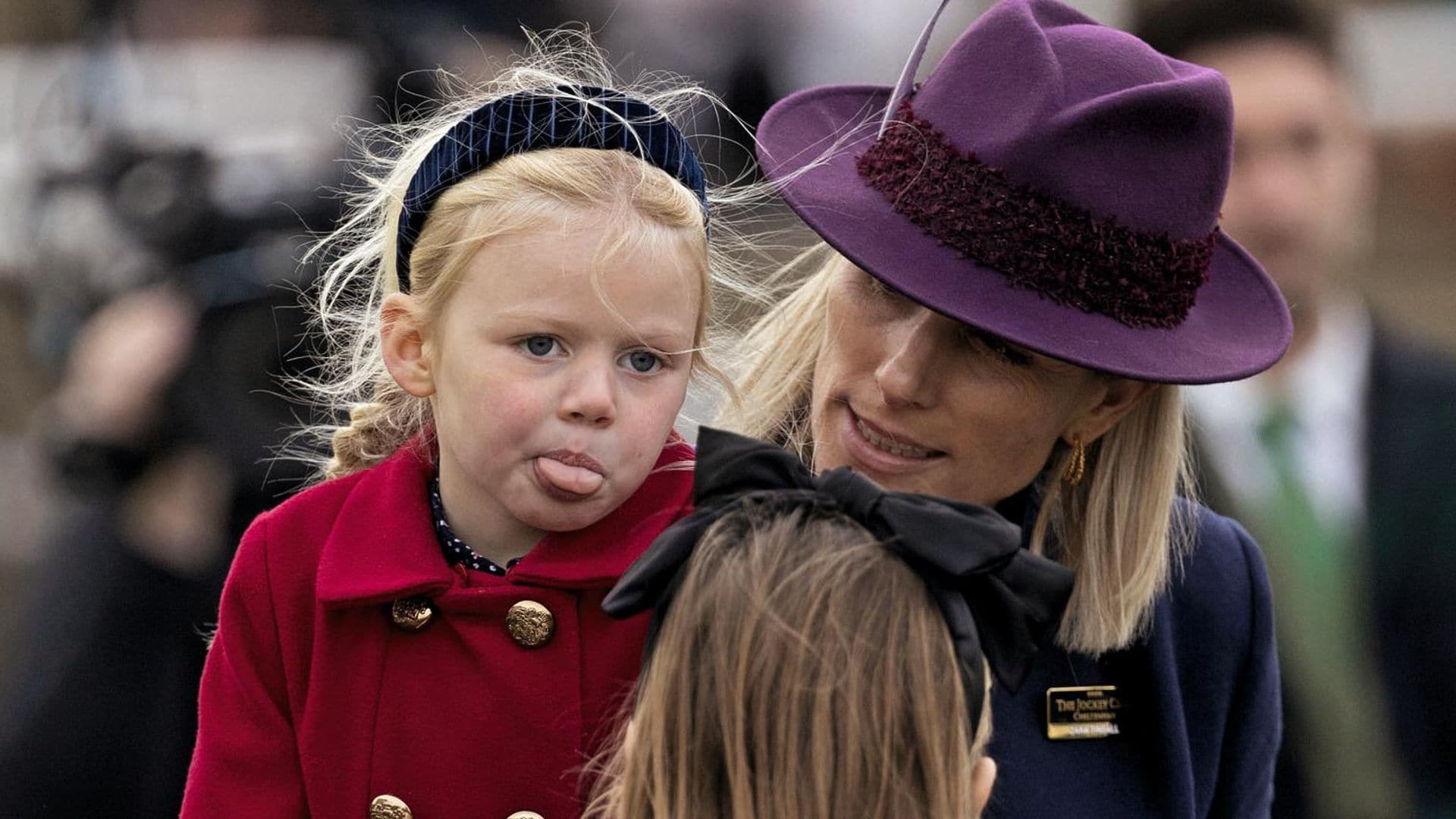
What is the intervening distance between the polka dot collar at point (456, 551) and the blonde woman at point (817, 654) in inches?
13.6

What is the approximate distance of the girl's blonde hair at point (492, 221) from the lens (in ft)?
7.04

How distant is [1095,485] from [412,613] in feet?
3.32

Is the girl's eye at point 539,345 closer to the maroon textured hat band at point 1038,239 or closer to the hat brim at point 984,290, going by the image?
the hat brim at point 984,290

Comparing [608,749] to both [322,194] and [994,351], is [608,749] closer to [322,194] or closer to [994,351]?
[994,351]

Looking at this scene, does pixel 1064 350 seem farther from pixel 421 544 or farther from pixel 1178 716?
pixel 421 544

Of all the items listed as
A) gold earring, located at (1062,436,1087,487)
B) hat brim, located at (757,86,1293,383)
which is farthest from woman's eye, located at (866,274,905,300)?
gold earring, located at (1062,436,1087,487)

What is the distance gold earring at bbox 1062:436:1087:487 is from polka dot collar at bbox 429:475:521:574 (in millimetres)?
829

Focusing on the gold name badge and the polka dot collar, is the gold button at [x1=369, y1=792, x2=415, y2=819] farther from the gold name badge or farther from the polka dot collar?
the gold name badge

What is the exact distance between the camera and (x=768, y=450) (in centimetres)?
202

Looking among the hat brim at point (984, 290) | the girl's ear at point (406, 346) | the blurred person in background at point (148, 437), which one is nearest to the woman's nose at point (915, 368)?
the hat brim at point (984, 290)

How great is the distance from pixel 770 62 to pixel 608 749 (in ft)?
12.7

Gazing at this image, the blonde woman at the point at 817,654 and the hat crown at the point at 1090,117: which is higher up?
the hat crown at the point at 1090,117

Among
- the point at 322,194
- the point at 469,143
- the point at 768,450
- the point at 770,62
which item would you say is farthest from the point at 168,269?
the point at 768,450

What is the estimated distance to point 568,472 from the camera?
2.13 meters
